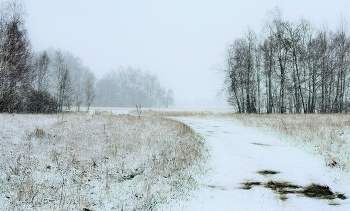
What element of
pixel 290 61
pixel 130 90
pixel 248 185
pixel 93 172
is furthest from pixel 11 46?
pixel 130 90

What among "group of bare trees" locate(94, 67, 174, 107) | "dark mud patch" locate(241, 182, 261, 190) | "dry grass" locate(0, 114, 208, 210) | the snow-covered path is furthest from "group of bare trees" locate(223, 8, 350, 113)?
"group of bare trees" locate(94, 67, 174, 107)

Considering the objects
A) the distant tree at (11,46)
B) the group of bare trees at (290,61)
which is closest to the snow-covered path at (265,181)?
the distant tree at (11,46)

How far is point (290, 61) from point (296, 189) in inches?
1060

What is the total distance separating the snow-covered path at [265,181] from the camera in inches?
186

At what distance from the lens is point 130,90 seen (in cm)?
8169

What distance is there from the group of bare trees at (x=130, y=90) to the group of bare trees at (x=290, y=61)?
51063 millimetres

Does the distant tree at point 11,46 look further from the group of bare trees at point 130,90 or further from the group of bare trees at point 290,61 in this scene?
the group of bare trees at point 130,90

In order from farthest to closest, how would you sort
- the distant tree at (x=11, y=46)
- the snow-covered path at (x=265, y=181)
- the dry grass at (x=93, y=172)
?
the distant tree at (x=11, y=46) → the dry grass at (x=93, y=172) → the snow-covered path at (x=265, y=181)

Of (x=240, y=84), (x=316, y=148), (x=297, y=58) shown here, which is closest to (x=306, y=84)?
(x=297, y=58)

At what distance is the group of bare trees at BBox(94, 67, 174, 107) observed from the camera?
7862 cm

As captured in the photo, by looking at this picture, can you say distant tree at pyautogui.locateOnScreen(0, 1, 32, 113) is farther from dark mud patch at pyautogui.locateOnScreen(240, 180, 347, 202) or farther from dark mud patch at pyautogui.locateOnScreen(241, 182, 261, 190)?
dark mud patch at pyautogui.locateOnScreen(240, 180, 347, 202)

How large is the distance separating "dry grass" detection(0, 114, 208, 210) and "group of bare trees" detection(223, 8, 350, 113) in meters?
23.3

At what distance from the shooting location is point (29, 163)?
723 cm

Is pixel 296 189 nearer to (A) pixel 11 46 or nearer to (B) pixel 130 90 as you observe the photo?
(A) pixel 11 46
